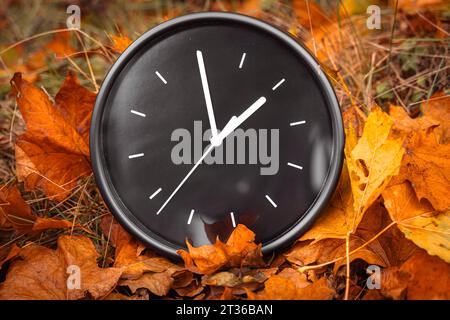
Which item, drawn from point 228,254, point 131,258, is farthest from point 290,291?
point 131,258

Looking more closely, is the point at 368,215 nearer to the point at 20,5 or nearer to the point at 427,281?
the point at 427,281

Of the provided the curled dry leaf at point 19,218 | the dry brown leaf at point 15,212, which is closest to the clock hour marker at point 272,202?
the curled dry leaf at point 19,218

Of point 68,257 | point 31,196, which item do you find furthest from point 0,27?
point 68,257

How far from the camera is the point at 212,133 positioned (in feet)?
4.52

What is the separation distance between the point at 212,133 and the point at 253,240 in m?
0.30

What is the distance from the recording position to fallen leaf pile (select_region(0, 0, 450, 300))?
3.92 feet

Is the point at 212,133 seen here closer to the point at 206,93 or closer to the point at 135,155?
the point at 206,93

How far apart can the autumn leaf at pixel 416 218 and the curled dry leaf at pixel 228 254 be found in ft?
1.14

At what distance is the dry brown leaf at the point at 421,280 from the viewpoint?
1.12 metres

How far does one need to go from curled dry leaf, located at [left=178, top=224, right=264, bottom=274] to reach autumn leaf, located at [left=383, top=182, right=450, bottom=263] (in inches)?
13.6

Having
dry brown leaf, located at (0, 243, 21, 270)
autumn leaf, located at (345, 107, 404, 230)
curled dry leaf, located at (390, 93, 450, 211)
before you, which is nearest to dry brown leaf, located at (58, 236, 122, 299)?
dry brown leaf, located at (0, 243, 21, 270)

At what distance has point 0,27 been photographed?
2781 mm

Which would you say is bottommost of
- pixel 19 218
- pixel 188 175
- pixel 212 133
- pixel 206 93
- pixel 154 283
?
pixel 154 283
